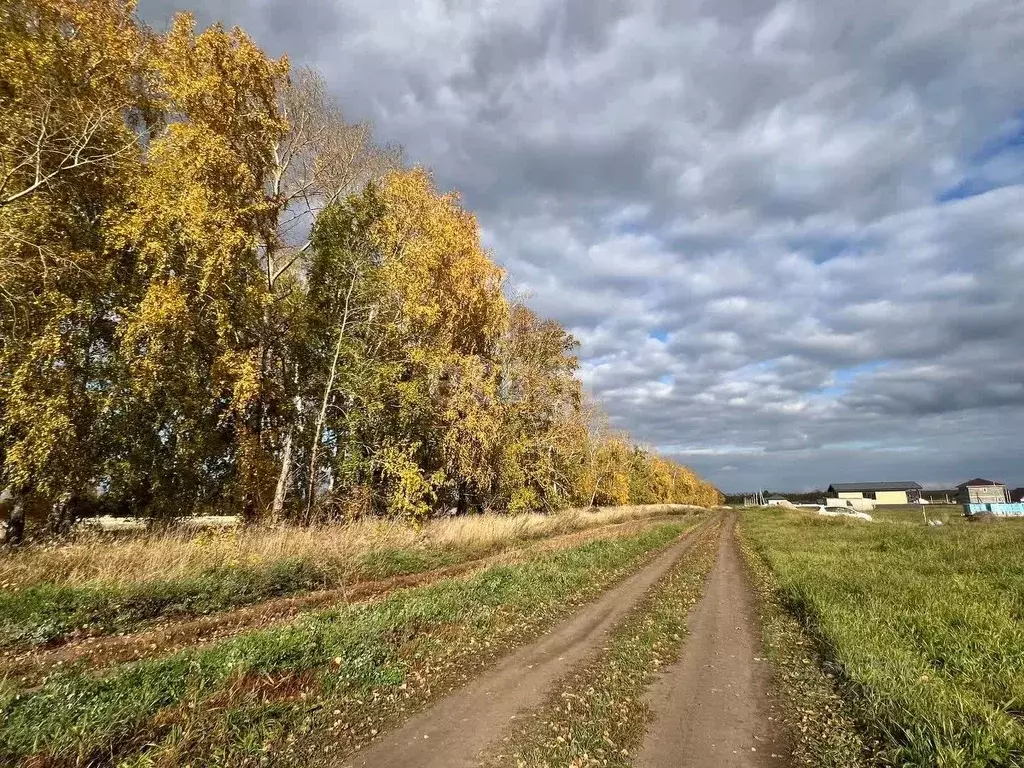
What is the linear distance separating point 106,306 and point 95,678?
37.9 ft

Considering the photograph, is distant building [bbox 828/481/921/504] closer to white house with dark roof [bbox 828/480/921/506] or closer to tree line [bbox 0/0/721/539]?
white house with dark roof [bbox 828/480/921/506]

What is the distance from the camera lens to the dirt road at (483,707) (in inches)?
208

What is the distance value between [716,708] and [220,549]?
1288 cm

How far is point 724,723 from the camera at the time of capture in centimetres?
610

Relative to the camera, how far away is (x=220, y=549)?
547 inches

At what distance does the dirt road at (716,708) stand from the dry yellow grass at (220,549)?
34.0ft

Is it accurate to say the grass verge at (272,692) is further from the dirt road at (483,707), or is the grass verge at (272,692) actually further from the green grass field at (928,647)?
the green grass field at (928,647)

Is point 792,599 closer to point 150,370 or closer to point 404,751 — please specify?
point 404,751

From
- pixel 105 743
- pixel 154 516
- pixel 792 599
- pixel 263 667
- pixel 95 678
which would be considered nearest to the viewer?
pixel 105 743

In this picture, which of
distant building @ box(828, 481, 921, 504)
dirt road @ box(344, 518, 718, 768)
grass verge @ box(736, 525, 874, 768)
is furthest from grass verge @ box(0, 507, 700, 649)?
distant building @ box(828, 481, 921, 504)

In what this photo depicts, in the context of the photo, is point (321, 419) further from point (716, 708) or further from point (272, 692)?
point (716, 708)

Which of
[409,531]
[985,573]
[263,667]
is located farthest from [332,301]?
[985,573]

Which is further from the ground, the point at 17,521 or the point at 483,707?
the point at 17,521

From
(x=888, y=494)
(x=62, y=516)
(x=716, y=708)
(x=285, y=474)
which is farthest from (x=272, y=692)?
(x=888, y=494)
